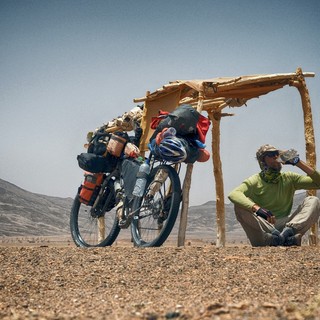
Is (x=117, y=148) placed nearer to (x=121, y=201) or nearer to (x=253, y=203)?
(x=121, y=201)

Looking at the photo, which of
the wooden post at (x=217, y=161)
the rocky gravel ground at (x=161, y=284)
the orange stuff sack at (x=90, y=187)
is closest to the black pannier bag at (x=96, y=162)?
the orange stuff sack at (x=90, y=187)

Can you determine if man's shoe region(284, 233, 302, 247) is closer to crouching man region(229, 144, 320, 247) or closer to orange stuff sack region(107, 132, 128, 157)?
crouching man region(229, 144, 320, 247)

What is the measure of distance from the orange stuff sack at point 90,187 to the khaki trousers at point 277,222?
2.13 m

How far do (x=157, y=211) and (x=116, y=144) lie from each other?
4.87 ft

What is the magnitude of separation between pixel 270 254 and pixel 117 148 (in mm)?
2784

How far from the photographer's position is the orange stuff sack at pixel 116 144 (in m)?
7.38

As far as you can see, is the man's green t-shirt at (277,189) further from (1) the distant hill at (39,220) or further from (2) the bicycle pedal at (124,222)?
(1) the distant hill at (39,220)

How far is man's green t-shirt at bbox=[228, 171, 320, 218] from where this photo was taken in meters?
7.17

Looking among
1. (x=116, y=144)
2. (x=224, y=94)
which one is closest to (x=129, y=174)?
(x=116, y=144)

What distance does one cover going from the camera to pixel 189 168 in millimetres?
7824

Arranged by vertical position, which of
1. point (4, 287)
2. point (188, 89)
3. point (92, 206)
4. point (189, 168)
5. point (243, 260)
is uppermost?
point (188, 89)

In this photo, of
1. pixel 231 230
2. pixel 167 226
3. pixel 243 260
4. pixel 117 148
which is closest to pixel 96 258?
pixel 167 226

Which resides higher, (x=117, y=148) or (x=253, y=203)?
(x=117, y=148)

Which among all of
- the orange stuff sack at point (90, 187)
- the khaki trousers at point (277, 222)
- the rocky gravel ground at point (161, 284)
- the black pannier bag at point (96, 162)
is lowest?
the rocky gravel ground at point (161, 284)
